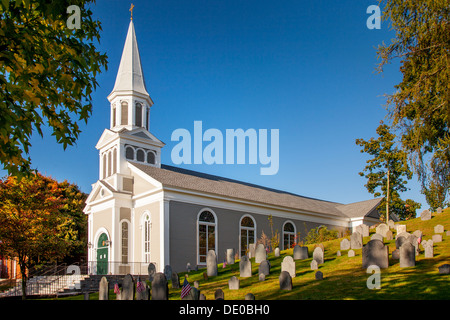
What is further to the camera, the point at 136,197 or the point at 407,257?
the point at 136,197

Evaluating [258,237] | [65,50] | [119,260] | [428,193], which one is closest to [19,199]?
[119,260]

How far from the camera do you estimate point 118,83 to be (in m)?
32.7

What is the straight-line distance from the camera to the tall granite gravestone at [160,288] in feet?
45.5

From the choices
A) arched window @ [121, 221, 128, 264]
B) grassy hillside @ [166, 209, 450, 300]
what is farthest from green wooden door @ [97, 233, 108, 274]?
grassy hillside @ [166, 209, 450, 300]

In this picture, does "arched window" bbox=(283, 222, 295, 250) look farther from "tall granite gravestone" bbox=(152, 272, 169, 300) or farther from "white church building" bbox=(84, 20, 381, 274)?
"tall granite gravestone" bbox=(152, 272, 169, 300)

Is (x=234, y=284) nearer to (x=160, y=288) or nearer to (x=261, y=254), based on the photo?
(x=160, y=288)

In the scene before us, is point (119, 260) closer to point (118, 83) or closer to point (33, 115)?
point (118, 83)

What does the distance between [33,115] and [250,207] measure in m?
22.8

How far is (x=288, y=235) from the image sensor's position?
33.5m

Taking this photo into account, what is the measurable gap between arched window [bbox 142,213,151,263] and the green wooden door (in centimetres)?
272

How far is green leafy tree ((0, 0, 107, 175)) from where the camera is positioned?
314 inches

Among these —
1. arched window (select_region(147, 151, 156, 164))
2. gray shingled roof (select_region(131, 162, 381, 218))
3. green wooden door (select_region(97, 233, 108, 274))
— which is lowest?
green wooden door (select_region(97, 233, 108, 274))

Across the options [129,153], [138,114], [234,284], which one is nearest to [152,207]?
[129,153]

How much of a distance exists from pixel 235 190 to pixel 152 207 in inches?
309
